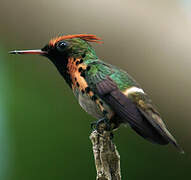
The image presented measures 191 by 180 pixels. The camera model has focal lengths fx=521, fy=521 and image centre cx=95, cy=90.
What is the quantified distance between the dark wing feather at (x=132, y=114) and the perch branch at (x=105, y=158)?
150 mm

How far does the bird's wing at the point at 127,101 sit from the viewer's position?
2582 mm

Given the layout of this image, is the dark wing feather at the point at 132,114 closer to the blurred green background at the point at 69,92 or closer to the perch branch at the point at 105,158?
the perch branch at the point at 105,158

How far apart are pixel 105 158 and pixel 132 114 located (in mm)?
264

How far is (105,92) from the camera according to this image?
2.75 metres

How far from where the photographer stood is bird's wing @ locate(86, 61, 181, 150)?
2582 mm

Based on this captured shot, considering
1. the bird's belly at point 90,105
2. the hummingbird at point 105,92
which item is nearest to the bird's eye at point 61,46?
the hummingbird at point 105,92

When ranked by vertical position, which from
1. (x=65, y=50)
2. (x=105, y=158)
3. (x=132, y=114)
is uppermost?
(x=65, y=50)

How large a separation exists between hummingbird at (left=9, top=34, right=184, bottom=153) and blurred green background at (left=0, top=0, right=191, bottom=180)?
90 centimetres

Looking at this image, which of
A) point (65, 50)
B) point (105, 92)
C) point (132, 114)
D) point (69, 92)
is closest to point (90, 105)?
point (105, 92)

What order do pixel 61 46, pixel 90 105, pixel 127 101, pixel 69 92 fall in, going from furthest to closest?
1. pixel 69 92
2. pixel 61 46
3. pixel 90 105
4. pixel 127 101

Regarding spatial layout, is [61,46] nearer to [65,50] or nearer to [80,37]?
[65,50]

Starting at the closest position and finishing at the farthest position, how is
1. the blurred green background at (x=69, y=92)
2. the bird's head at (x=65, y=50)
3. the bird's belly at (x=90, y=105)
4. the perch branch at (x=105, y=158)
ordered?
1. the perch branch at (x=105, y=158)
2. the bird's belly at (x=90, y=105)
3. the bird's head at (x=65, y=50)
4. the blurred green background at (x=69, y=92)

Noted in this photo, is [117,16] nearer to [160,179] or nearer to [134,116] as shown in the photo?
[160,179]

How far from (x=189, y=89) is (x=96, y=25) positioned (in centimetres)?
93
